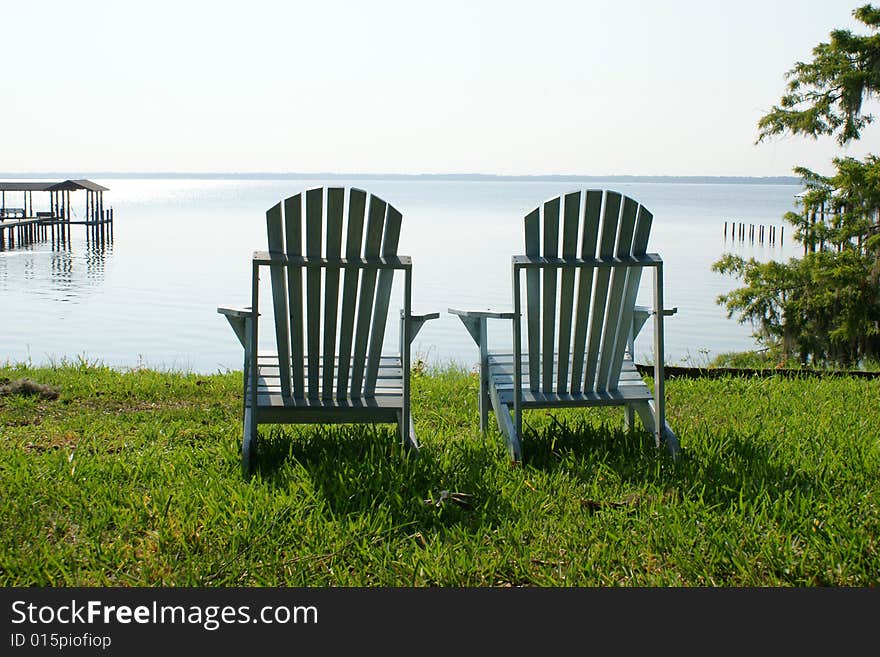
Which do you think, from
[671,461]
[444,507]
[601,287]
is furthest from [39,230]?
[444,507]

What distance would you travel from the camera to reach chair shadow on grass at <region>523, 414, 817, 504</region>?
12.3 ft

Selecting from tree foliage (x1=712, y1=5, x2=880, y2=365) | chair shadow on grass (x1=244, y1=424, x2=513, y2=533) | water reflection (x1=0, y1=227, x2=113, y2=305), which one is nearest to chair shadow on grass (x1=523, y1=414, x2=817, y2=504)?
chair shadow on grass (x1=244, y1=424, x2=513, y2=533)

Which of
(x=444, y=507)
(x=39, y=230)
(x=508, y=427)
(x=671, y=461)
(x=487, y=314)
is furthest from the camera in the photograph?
(x=39, y=230)

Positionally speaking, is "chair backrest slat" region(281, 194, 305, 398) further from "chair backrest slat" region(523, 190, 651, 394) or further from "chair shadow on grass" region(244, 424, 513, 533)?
"chair backrest slat" region(523, 190, 651, 394)

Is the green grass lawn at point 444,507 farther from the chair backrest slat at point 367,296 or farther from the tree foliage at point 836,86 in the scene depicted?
→ the tree foliage at point 836,86

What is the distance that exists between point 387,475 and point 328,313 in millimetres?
927

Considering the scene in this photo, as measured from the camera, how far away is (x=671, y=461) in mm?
4172

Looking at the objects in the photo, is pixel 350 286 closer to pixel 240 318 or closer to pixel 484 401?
pixel 240 318

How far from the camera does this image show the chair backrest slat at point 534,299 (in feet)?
14.2

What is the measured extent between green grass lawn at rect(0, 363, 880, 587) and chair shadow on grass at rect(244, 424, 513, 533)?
1cm

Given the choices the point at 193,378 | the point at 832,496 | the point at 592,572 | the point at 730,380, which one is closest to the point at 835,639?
the point at 592,572

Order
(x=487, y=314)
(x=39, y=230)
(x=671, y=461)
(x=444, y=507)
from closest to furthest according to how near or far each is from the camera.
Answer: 1. (x=444, y=507)
2. (x=671, y=461)
3. (x=487, y=314)
4. (x=39, y=230)

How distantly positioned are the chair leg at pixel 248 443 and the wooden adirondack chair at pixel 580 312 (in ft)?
4.03

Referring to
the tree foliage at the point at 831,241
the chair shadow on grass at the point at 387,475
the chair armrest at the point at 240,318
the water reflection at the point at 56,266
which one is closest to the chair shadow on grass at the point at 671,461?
the chair shadow on grass at the point at 387,475
